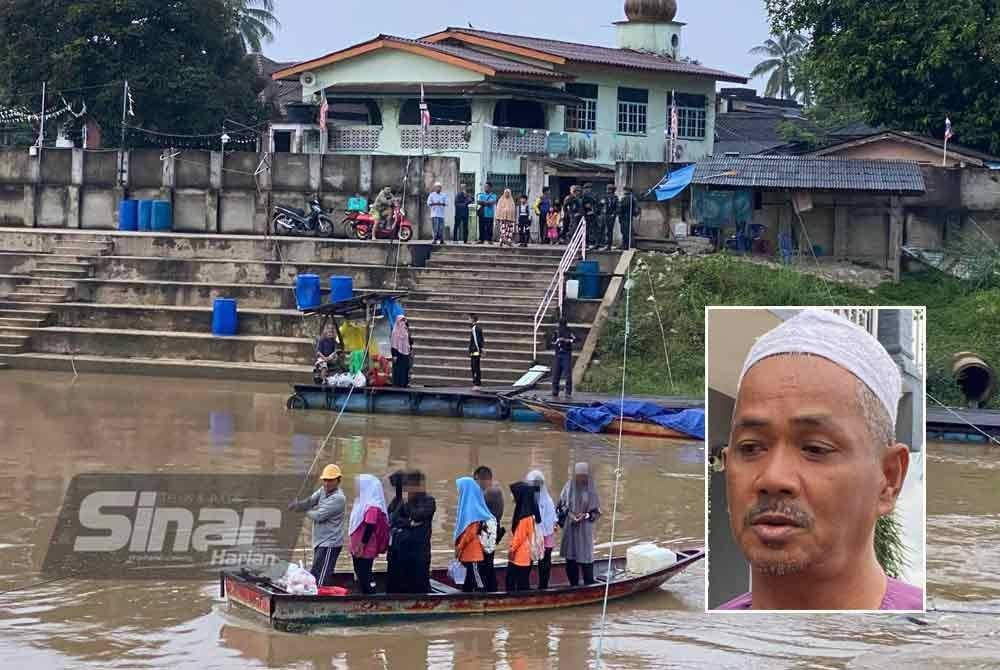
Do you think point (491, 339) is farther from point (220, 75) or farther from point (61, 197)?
point (220, 75)

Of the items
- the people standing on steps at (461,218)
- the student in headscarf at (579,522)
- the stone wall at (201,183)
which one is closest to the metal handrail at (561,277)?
the people standing on steps at (461,218)

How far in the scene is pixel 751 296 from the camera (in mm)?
25828

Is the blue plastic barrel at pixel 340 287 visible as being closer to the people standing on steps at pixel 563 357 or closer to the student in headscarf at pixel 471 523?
the people standing on steps at pixel 563 357

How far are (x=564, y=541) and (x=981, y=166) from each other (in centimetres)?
1963

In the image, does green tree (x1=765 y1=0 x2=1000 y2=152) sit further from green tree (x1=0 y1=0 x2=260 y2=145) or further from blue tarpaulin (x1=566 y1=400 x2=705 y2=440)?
green tree (x1=0 y1=0 x2=260 y2=145)

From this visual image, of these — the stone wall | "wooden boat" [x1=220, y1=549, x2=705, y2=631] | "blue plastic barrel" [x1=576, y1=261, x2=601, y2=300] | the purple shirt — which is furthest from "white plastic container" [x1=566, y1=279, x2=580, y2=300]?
the purple shirt

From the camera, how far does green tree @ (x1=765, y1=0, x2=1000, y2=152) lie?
30.3m

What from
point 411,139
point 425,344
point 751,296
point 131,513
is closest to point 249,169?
point 411,139

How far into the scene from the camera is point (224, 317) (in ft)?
89.6

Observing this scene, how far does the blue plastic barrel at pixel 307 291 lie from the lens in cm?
2647

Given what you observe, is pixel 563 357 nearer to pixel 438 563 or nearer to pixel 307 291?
pixel 307 291

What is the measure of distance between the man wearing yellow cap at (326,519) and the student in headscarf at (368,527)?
146mm

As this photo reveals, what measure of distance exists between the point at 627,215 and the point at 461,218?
3.32m

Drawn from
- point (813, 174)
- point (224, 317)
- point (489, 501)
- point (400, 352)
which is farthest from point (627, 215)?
point (489, 501)
